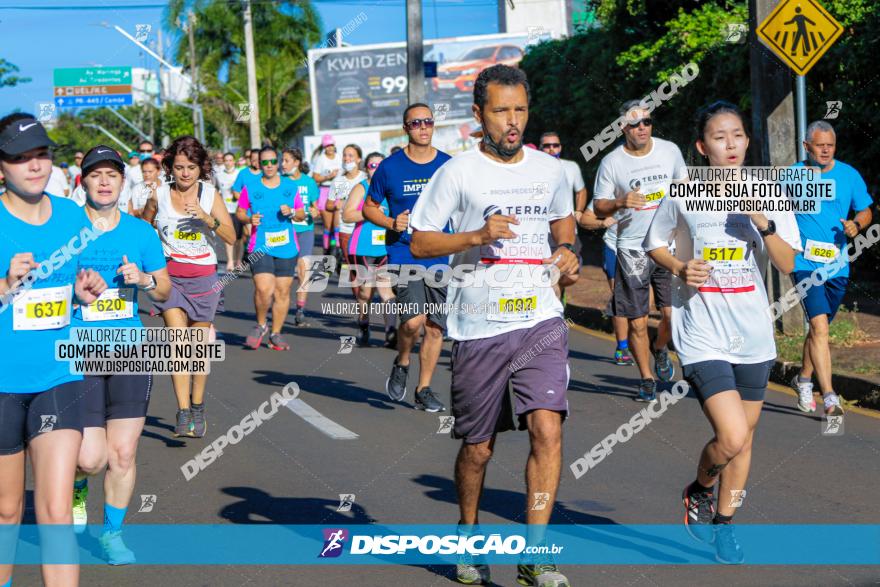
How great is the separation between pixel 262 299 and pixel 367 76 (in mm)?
38806

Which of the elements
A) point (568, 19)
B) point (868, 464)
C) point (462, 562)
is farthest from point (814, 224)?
point (568, 19)

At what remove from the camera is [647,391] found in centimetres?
995

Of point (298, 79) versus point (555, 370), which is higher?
point (298, 79)

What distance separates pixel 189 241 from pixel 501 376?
4.17 m

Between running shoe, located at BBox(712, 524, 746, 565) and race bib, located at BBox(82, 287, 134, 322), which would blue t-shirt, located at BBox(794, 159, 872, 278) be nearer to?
running shoe, located at BBox(712, 524, 746, 565)

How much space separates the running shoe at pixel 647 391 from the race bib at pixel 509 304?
4.75 m

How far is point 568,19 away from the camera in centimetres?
7069

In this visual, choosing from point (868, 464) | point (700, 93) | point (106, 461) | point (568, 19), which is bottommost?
point (868, 464)

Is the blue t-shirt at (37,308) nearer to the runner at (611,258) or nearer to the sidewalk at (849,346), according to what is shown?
Result: the runner at (611,258)

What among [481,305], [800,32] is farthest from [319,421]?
[800,32]

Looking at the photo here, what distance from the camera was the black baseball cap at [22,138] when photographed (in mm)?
4598

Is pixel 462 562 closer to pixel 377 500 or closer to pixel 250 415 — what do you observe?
pixel 377 500

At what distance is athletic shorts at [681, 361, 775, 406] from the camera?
18.2ft

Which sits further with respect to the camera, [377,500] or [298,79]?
[298,79]
